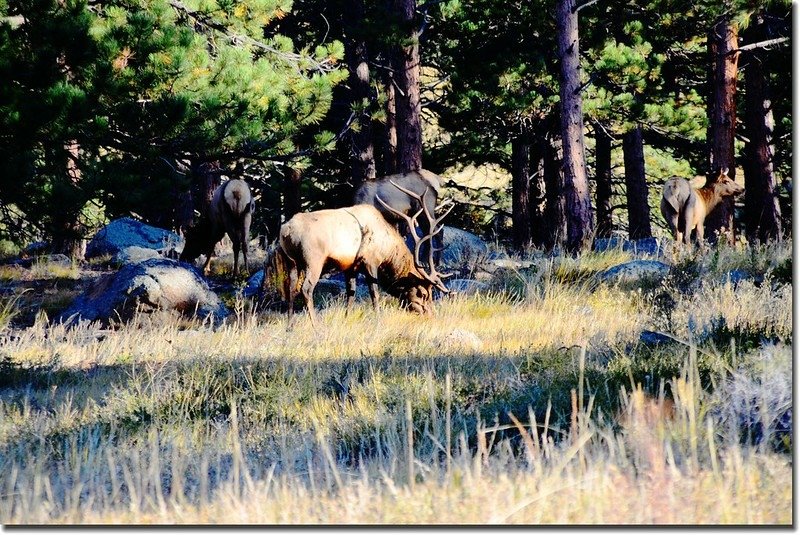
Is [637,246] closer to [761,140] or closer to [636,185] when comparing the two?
[761,140]

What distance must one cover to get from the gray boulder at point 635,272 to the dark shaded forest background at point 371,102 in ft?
9.49

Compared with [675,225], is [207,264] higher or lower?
lower

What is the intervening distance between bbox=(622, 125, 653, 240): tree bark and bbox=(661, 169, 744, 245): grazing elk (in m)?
3.91

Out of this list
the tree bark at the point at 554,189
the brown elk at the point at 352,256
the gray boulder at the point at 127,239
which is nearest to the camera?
the brown elk at the point at 352,256

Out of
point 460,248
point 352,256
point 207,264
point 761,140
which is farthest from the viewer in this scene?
point 761,140

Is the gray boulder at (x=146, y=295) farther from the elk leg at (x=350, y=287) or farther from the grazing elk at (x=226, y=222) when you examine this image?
the grazing elk at (x=226, y=222)

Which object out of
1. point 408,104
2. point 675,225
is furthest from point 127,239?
point 675,225

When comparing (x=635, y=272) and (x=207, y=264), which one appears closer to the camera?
(x=635, y=272)

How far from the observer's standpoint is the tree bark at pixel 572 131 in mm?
14328

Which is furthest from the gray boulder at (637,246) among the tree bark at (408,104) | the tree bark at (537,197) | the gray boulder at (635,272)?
the tree bark at (537,197)

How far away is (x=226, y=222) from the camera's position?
1470 centimetres

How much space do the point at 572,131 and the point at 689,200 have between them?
2.23m

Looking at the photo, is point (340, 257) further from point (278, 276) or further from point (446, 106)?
point (446, 106)

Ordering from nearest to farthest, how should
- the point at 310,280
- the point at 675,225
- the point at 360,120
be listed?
1. the point at 310,280
2. the point at 675,225
3. the point at 360,120
